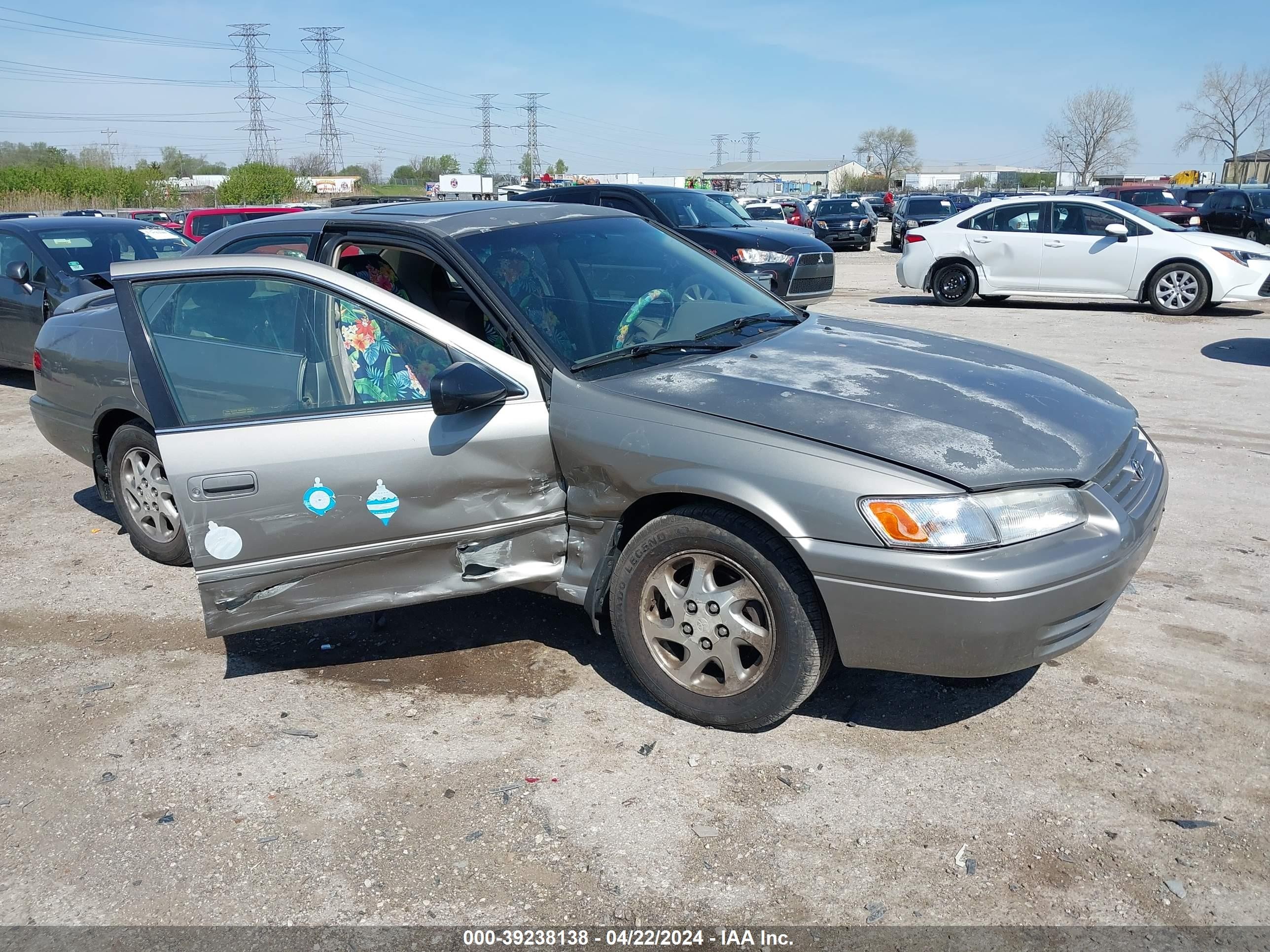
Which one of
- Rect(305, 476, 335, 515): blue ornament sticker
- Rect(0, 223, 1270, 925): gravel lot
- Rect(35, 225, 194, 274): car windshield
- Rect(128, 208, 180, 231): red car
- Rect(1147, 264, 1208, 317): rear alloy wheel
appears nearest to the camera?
Rect(0, 223, 1270, 925): gravel lot

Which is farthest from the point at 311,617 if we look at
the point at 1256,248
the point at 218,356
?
the point at 1256,248

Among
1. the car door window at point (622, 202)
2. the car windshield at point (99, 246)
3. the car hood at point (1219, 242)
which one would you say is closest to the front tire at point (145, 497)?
the car windshield at point (99, 246)

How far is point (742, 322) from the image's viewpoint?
4309 millimetres

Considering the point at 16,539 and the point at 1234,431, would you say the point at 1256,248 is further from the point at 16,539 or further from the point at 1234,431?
→ the point at 16,539

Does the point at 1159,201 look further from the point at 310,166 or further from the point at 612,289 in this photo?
the point at 310,166

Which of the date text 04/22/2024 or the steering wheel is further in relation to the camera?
the steering wheel

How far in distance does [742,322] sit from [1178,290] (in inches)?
449

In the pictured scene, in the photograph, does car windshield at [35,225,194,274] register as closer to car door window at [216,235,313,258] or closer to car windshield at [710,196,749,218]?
car door window at [216,235,313,258]

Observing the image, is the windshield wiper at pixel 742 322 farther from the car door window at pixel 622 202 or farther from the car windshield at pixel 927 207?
the car windshield at pixel 927 207

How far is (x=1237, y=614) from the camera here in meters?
4.20

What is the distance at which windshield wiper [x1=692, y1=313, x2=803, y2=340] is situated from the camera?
4.13 meters

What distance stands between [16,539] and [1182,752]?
5871 millimetres

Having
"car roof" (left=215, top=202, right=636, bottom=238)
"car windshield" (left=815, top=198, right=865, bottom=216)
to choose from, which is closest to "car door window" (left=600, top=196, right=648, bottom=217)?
"car roof" (left=215, top=202, right=636, bottom=238)

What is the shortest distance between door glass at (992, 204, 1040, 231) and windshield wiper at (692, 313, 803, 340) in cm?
1098
